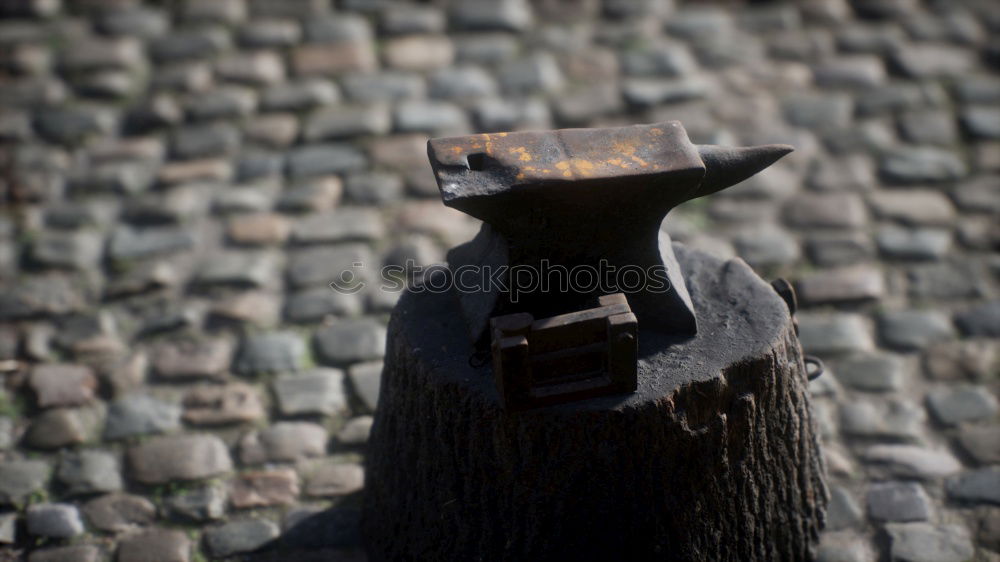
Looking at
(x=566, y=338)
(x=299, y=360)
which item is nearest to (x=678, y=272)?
(x=566, y=338)

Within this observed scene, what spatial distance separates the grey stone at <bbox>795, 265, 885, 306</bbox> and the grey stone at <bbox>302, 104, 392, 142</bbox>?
7.00ft

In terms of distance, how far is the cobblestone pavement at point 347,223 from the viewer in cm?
323

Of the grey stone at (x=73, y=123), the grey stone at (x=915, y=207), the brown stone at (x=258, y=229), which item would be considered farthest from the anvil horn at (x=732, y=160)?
the grey stone at (x=73, y=123)

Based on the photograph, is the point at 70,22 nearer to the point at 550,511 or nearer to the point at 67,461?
the point at 67,461

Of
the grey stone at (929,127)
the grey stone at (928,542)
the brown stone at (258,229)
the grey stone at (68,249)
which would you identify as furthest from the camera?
the grey stone at (929,127)

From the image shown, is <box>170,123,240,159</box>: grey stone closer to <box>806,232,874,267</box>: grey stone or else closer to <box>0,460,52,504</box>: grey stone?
<box>0,460,52,504</box>: grey stone

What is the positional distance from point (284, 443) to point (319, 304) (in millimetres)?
742

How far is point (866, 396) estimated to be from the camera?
3562mm

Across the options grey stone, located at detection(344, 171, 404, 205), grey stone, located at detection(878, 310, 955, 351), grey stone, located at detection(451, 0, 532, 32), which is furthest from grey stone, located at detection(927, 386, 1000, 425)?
grey stone, located at detection(451, 0, 532, 32)

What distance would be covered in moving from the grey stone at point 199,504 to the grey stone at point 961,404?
2369 millimetres

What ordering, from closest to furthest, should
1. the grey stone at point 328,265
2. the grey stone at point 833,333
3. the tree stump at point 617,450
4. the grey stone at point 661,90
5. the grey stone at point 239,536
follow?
the tree stump at point 617,450
the grey stone at point 239,536
the grey stone at point 833,333
the grey stone at point 328,265
the grey stone at point 661,90

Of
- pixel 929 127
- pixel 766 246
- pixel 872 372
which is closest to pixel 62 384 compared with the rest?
pixel 766 246

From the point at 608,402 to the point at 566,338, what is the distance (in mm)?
182

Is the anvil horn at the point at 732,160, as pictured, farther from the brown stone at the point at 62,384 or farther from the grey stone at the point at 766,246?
the brown stone at the point at 62,384
